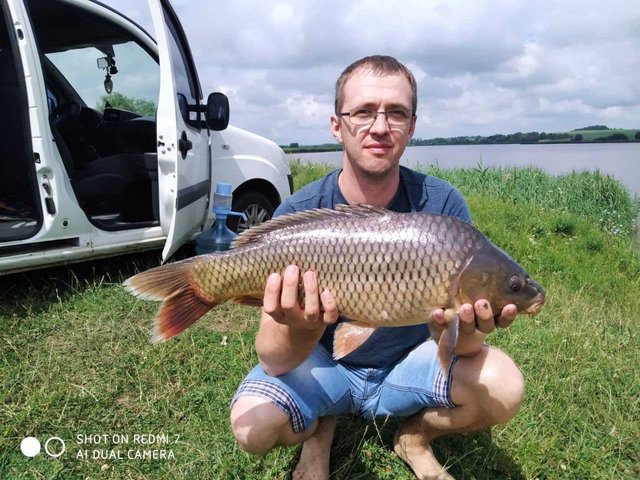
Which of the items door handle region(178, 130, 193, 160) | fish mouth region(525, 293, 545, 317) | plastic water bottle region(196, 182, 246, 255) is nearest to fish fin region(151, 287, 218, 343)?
fish mouth region(525, 293, 545, 317)

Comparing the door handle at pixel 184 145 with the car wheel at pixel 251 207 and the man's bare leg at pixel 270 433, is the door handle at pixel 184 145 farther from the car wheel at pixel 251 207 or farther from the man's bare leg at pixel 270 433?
the man's bare leg at pixel 270 433

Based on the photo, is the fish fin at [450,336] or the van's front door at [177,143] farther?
the van's front door at [177,143]

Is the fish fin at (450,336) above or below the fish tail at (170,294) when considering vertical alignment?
below

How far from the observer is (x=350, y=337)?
1668mm

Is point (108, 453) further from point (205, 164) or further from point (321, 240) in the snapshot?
point (205, 164)

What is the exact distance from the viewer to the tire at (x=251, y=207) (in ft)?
14.3

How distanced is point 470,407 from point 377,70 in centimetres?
125

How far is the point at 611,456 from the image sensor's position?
6.87 ft

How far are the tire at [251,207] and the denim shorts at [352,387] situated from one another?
8.30ft

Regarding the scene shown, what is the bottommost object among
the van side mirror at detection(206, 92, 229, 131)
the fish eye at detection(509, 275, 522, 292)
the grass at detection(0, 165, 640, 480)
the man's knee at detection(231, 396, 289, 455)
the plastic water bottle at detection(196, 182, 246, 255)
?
the grass at detection(0, 165, 640, 480)

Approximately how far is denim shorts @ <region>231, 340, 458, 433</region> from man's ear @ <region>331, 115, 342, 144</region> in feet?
2.63

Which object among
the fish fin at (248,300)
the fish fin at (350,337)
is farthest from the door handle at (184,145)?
the fish fin at (350,337)

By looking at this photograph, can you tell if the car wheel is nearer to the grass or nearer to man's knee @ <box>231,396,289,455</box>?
the grass

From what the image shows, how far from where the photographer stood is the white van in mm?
2996
